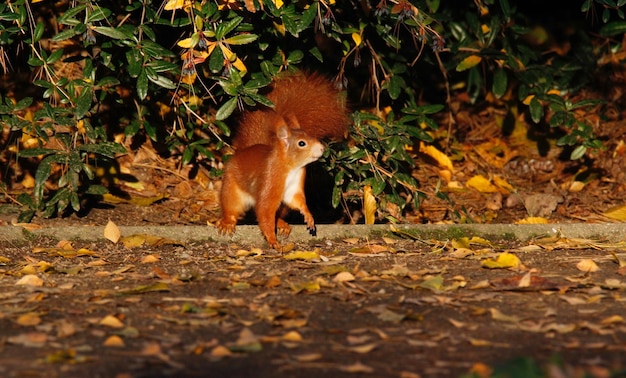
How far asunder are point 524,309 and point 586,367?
87 cm

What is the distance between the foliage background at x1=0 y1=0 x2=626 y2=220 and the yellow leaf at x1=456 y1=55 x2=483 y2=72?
0.01 meters

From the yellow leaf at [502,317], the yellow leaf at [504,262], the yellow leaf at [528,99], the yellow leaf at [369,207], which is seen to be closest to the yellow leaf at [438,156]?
the yellow leaf at [528,99]

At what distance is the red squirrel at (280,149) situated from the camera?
18.9 ft

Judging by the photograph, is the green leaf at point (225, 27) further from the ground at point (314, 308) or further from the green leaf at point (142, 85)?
the ground at point (314, 308)

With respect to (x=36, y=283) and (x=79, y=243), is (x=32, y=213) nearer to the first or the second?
(x=79, y=243)

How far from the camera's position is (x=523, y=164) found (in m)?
7.89

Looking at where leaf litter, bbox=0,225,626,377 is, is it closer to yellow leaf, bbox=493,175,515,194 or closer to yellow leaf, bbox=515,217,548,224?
yellow leaf, bbox=515,217,548,224

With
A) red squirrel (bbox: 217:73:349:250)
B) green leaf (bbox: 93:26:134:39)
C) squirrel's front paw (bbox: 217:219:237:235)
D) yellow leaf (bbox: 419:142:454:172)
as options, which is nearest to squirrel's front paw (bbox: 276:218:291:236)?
red squirrel (bbox: 217:73:349:250)

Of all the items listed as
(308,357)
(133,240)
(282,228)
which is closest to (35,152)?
(133,240)

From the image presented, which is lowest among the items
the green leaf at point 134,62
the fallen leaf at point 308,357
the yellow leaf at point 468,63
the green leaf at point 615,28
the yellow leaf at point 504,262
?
the fallen leaf at point 308,357

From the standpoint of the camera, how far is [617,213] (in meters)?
6.82

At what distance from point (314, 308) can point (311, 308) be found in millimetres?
13

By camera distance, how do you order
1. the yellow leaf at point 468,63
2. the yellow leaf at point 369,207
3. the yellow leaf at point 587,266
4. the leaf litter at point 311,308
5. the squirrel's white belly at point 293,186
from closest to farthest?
the leaf litter at point 311,308
the yellow leaf at point 587,266
the squirrel's white belly at point 293,186
the yellow leaf at point 369,207
the yellow leaf at point 468,63

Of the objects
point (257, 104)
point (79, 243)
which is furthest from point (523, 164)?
point (79, 243)
